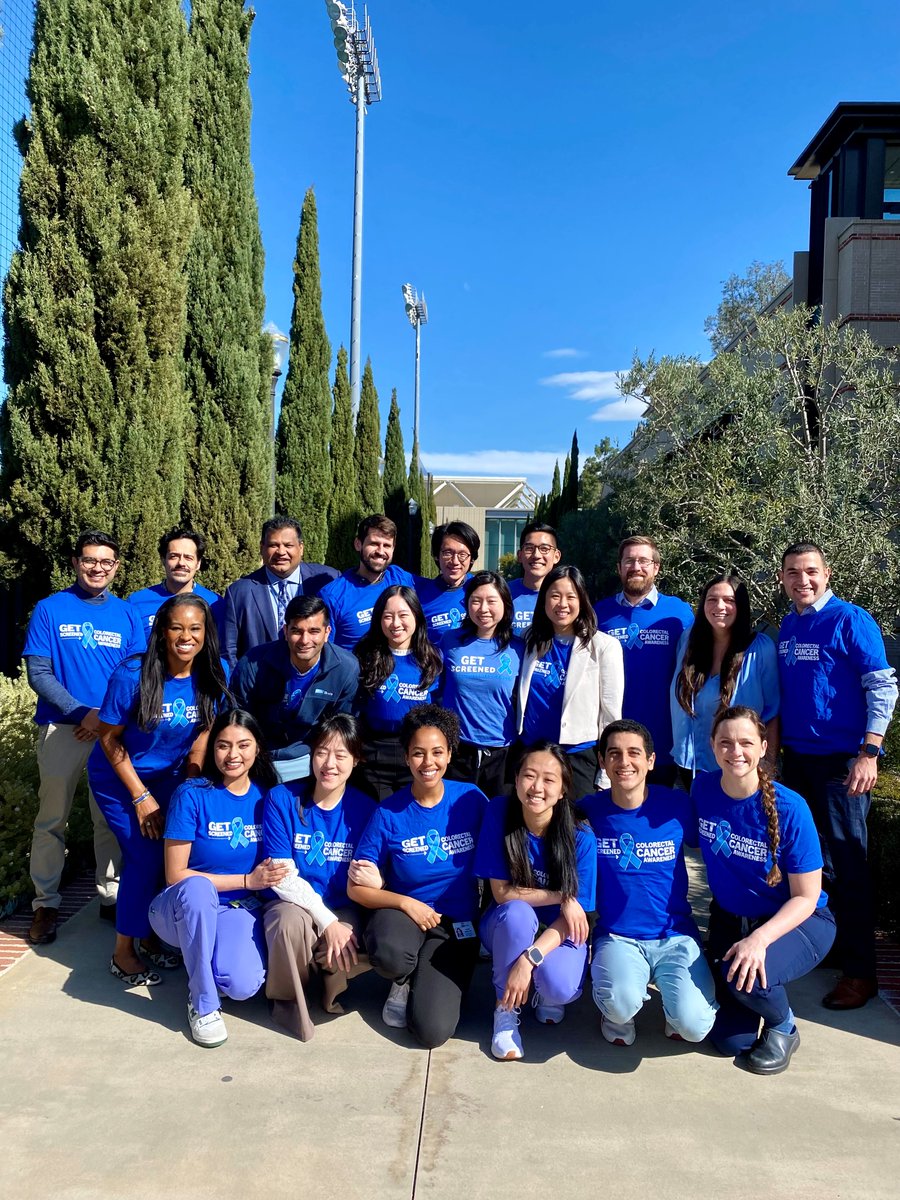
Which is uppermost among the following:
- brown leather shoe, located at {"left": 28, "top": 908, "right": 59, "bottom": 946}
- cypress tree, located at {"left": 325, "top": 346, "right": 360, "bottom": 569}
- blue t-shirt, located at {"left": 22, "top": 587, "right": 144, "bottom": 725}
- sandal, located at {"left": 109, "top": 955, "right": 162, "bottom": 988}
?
cypress tree, located at {"left": 325, "top": 346, "right": 360, "bottom": 569}

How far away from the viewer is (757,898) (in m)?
3.25

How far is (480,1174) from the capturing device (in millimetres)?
2471

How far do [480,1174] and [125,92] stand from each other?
691cm

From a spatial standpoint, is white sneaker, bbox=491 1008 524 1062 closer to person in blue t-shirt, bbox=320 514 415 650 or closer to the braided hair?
the braided hair

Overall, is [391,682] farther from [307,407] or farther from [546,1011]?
[307,407]

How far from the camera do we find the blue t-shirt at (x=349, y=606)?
15.1 ft

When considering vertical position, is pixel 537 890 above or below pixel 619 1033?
above

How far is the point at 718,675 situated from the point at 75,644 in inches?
113

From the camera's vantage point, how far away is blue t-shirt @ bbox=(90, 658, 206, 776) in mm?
3705

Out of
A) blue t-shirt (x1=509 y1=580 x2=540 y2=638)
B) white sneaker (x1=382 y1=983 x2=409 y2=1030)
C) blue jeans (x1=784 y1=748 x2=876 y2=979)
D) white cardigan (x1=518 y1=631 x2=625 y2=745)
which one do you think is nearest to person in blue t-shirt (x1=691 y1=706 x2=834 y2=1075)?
blue jeans (x1=784 y1=748 x2=876 y2=979)

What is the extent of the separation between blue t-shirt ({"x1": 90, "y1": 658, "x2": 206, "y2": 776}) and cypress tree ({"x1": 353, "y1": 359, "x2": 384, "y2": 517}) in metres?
18.3

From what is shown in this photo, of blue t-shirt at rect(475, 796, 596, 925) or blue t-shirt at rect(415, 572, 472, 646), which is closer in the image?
blue t-shirt at rect(475, 796, 596, 925)

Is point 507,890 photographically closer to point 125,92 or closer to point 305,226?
point 125,92

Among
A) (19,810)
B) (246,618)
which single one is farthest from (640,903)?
(19,810)
